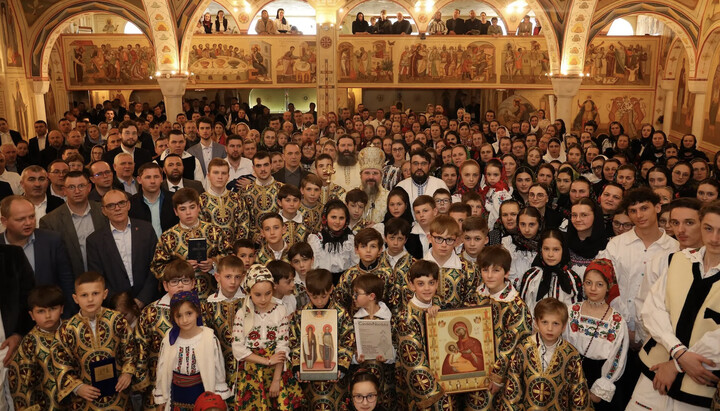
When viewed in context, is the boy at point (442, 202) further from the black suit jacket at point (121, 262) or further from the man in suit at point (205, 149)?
the man in suit at point (205, 149)

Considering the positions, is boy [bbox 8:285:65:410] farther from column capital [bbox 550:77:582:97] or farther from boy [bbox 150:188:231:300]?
column capital [bbox 550:77:582:97]

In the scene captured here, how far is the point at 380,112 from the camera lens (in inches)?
681

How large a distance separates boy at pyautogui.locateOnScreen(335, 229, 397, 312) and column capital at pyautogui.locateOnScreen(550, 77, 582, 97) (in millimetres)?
13996

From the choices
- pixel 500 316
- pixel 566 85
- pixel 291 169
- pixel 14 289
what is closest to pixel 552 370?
pixel 500 316

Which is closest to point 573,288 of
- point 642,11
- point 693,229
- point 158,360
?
point 693,229

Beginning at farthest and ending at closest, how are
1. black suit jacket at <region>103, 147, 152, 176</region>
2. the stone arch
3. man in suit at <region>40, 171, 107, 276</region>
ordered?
1. the stone arch
2. black suit jacket at <region>103, 147, 152, 176</region>
3. man in suit at <region>40, 171, 107, 276</region>

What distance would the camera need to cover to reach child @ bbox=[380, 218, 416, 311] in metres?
4.90

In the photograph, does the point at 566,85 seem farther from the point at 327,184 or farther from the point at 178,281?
the point at 178,281

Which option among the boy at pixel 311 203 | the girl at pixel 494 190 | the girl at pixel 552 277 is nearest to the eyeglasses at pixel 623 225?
the girl at pixel 552 277

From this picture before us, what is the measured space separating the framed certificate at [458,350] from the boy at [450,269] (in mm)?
471

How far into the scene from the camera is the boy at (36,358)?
4.26m

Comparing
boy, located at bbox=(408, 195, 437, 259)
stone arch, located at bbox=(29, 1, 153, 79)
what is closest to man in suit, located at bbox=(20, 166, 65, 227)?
boy, located at bbox=(408, 195, 437, 259)

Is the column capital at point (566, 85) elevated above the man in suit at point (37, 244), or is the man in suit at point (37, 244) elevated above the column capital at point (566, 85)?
the column capital at point (566, 85)

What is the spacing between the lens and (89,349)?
4.37 metres
